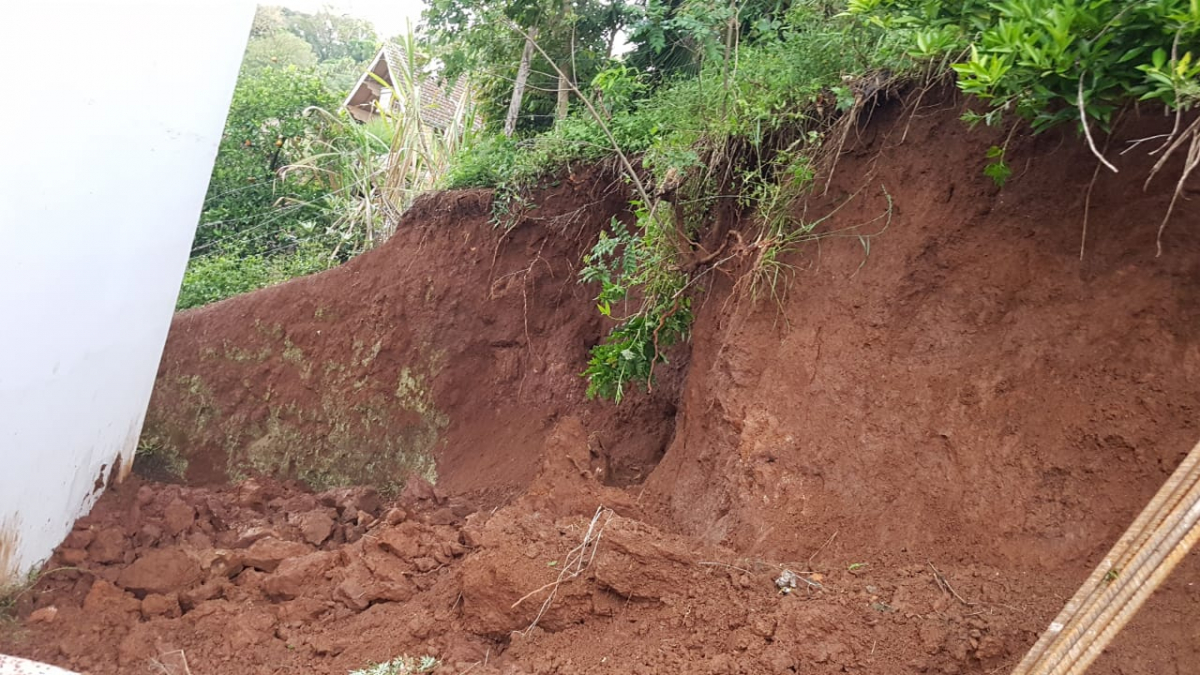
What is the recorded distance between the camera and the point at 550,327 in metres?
6.91

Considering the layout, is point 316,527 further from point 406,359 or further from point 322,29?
point 322,29

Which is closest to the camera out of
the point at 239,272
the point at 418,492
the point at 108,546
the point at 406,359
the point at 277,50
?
the point at 108,546

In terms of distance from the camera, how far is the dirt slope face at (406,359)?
6.73 meters

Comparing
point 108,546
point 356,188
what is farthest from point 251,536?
point 356,188

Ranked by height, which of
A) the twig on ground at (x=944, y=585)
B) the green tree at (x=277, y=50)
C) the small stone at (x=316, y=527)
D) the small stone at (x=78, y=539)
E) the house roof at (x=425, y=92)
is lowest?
the small stone at (x=316, y=527)

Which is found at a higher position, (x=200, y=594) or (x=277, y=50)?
(x=277, y=50)

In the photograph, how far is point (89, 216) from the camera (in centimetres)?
479

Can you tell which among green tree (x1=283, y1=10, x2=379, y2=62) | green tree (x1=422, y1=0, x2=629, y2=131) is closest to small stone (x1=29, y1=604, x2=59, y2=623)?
green tree (x1=422, y1=0, x2=629, y2=131)

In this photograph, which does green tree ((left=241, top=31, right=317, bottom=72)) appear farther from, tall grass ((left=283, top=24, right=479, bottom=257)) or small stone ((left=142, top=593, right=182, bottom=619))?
small stone ((left=142, top=593, right=182, bottom=619))

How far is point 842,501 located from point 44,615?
431 centimetres

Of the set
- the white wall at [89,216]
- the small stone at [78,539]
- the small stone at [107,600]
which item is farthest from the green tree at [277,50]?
the small stone at [107,600]

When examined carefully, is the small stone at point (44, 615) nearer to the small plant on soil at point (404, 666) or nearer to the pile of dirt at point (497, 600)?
the pile of dirt at point (497, 600)

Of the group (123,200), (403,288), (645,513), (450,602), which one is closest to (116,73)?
(123,200)

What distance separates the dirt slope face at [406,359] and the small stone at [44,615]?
8.74 ft
